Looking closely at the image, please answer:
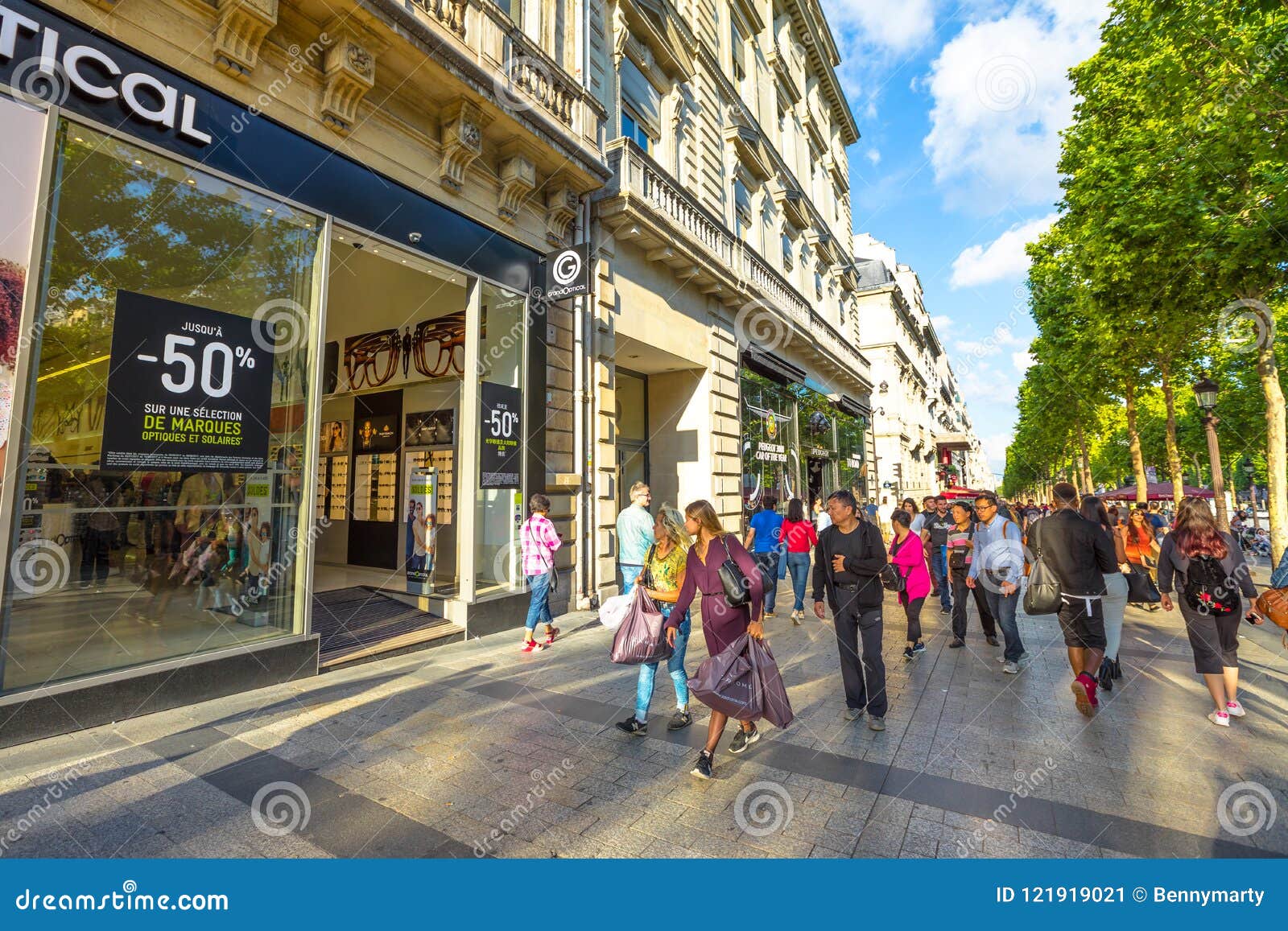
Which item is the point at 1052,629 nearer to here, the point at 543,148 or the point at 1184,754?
the point at 1184,754

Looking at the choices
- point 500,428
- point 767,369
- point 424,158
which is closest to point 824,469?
point 767,369

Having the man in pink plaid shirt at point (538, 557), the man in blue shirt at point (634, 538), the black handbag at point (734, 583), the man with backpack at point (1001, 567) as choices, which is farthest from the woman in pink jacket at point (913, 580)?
the man in pink plaid shirt at point (538, 557)

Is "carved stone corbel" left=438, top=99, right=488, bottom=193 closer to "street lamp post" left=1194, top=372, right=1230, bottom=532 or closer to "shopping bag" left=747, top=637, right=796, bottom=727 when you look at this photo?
"shopping bag" left=747, top=637, right=796, bottom=727

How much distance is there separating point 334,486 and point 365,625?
18.2ft

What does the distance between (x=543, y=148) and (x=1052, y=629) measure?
1045 centimetres

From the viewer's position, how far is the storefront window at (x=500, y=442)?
27.8 ft

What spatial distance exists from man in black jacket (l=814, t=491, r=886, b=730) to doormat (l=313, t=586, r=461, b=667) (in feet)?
A: 16.9

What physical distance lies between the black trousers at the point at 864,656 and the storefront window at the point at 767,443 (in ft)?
35.1

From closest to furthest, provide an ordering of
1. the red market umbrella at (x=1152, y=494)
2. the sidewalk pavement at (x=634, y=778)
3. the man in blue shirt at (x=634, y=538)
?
the sidewalk pavement at (x=634, y=778), the man in blue shirt at (x=634, y=538), the red market umbrella at (x=1152, y=494)

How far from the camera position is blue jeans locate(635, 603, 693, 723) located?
449cm

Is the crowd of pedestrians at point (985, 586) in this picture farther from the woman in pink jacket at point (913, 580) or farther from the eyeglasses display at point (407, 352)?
the eyeglasses display at point (407, 352)

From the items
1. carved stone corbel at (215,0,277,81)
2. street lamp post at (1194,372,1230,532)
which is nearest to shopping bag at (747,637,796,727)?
carved stone corbel at (215,0,277,81)

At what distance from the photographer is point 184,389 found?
5.20m

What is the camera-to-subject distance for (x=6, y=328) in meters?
4.32
